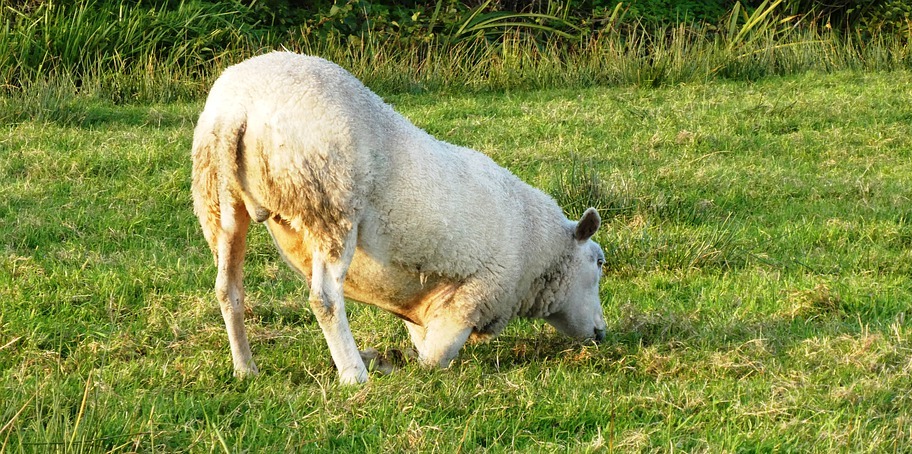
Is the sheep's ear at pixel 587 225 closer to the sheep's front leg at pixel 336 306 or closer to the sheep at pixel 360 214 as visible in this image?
the sheep at pixel 360 214

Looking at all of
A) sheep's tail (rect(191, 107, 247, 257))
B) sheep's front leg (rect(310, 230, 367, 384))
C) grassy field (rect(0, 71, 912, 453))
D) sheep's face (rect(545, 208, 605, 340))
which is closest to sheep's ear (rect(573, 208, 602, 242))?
sheep's face (rect(545, 208, 605, 340))

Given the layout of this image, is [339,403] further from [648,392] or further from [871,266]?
[871,266]

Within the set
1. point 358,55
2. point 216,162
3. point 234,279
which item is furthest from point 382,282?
point 358,55

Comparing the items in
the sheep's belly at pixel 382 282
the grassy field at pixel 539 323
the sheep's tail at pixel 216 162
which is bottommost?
the grassy field at pixel 539 323

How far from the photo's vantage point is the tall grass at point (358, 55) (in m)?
10.8

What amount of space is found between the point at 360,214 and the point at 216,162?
0.59 m

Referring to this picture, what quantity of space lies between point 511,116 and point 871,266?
450 cm

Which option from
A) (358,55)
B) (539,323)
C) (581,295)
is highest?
(581,295)

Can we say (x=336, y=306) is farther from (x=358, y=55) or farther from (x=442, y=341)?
(x=358, y=55)

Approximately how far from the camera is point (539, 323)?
588cm

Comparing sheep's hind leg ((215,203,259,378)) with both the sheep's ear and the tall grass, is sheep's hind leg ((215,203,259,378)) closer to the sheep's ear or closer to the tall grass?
the sheep's ear

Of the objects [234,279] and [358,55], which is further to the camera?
[358,55]

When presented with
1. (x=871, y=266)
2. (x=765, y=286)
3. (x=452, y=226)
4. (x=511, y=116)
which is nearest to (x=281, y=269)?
(x=452, y=226)

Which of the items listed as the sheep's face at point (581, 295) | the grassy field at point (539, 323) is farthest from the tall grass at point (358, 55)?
the sheep's face at point (581, 295)
